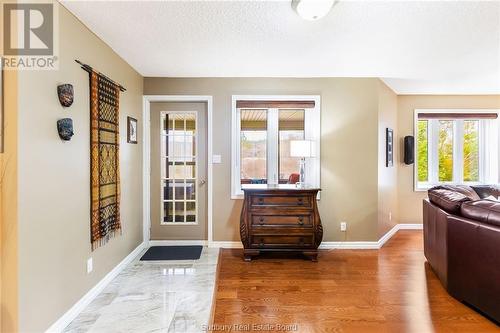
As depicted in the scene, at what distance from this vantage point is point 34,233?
175cm

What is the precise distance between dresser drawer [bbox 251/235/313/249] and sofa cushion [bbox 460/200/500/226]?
156 cm

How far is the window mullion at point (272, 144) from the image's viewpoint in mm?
3848

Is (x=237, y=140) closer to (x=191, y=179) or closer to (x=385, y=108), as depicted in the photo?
(x=191, y=179)

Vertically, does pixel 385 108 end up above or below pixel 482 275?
above

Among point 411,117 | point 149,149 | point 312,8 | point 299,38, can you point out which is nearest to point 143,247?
point 149,149

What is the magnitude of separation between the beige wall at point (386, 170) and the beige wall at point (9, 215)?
386cm

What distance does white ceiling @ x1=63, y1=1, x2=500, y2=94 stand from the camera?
207 centimetres

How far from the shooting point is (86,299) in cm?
234

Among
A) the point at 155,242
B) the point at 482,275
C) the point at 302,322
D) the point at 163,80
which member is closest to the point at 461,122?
the point at 482,275

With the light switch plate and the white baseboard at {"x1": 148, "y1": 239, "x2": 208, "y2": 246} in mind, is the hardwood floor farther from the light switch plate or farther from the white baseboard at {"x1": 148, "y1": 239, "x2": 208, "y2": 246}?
the light switch plate

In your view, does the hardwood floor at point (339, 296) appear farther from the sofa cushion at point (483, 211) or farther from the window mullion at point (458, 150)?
the window mullion at point (458, 150)

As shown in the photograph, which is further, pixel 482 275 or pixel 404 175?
pixel 404 175

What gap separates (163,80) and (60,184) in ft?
7.24

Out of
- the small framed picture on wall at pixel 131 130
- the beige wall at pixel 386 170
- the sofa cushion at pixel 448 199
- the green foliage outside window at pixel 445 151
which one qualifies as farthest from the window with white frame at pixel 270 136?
the green foliage outside window at pixel 445 151
